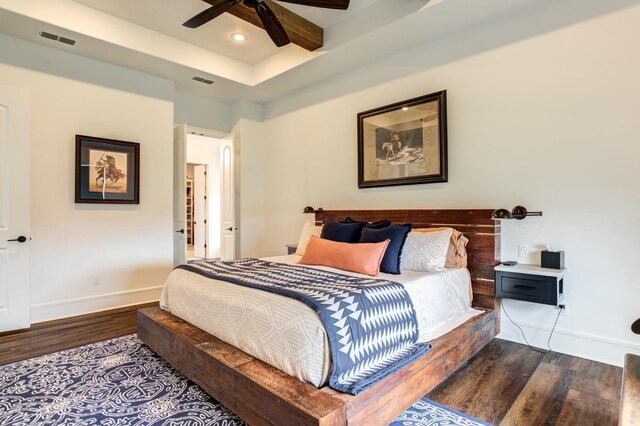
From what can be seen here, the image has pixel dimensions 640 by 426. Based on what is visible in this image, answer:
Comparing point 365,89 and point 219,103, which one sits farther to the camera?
point 219,103

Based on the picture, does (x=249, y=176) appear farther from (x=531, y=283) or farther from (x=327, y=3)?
(x=531, y=283)

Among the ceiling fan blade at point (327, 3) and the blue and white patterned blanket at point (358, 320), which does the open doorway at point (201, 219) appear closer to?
the blue and white patterned blanket at point (358, 320)

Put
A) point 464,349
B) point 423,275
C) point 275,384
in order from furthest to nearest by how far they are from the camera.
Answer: point 423,275
point 464,349
point 275,384

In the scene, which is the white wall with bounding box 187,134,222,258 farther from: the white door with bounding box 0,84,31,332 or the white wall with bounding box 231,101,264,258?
the white door with bounding box 0,84,31,332

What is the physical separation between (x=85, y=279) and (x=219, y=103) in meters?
3.14

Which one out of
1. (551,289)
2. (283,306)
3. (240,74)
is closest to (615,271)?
(551,289)

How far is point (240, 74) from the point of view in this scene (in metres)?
4.70

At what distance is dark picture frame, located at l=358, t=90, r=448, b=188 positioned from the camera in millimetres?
3467

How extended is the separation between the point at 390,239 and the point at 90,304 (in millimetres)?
3475

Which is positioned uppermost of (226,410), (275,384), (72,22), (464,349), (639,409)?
(72,22)

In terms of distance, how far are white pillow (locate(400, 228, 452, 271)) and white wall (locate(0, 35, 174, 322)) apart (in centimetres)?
322

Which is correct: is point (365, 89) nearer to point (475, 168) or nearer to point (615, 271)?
point (475, 168)

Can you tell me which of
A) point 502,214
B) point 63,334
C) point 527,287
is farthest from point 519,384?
point 63,334

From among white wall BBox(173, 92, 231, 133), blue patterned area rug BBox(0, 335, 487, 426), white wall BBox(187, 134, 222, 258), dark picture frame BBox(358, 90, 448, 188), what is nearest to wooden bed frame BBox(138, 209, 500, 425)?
blue patterned area rug BBox(0, 335, 487, 426)
